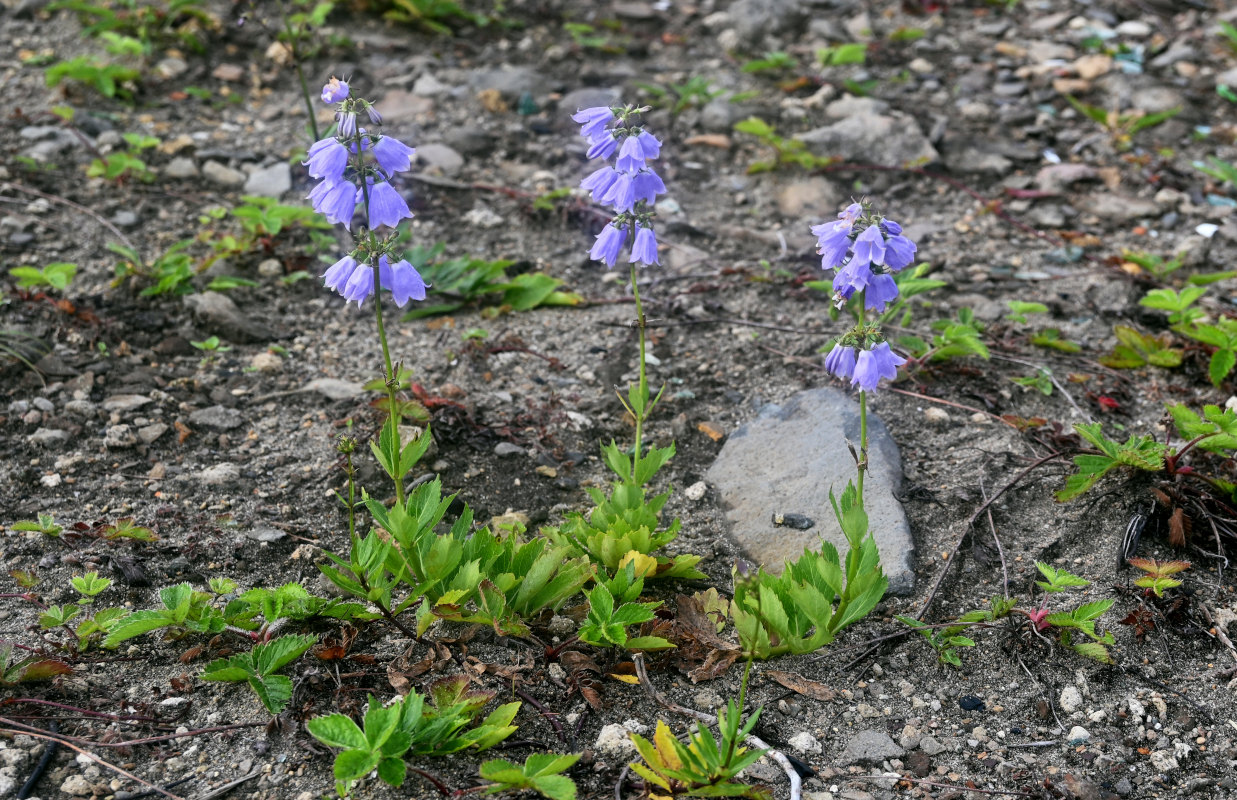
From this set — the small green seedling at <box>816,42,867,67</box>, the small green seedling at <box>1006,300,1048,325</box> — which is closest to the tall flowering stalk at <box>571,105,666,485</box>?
the small green seedling at <box>1006,300,1048,325</box>

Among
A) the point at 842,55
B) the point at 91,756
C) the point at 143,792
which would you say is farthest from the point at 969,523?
the point at 842,55

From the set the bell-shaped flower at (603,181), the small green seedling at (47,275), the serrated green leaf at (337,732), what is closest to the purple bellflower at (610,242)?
the bell-shaped flower at (603,181)

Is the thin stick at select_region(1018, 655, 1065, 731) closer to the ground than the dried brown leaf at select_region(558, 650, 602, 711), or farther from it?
closer to the ground

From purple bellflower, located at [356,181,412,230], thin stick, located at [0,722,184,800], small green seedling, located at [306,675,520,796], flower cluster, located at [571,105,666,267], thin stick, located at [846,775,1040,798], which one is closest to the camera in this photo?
small green seedling, located at [306,675,520,796]

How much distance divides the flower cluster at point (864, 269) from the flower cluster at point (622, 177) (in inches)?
23.2

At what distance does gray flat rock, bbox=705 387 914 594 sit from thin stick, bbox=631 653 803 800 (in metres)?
0.77

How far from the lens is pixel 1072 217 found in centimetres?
589

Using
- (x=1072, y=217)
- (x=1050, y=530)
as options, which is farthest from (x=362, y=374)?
(x=1072, y=217)

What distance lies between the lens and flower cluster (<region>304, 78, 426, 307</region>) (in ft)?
9.78

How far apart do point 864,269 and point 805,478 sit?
4.44 feet

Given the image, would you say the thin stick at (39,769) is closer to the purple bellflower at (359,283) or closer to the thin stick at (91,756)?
the thin stick at (91,756)

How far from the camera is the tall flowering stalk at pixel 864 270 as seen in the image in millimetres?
2850

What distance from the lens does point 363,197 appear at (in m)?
3.07

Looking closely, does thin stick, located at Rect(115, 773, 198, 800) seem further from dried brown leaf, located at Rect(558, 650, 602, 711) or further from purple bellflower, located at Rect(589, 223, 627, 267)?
purple bellflower, located at Rect(589, 223, 627, 267)
